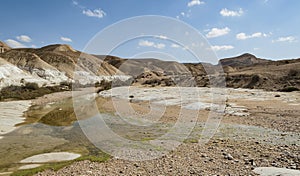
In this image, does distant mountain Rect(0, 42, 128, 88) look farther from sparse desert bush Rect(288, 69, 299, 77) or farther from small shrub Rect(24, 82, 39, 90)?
sparse desert bush Rect(288, 69, 299, 77)

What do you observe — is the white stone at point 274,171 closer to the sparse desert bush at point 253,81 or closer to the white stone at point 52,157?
the white stone at point 52,157

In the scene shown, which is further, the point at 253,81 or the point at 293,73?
the point at 253,81

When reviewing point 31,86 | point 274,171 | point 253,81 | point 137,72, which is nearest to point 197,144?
point 274,171

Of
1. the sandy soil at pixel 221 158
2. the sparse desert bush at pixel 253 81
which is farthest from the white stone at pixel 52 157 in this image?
the sparse desert bush at pixel 253 81

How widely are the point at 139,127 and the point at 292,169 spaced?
12.8 metres

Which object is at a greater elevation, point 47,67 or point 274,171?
point 47,67

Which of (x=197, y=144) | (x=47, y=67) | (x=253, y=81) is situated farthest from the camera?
(x=47, y=67)

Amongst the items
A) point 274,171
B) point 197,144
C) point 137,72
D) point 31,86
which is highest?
point 137,72

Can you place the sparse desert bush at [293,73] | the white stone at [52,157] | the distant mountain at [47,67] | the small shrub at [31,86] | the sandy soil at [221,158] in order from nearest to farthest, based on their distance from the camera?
the sandy soil at [221,158] → the white stone at [52,157] → the sparse desert bush at [293,73] → the small shrub at [31,86] → the distant mountain at [47,67]

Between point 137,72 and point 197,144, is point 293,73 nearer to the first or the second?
point 197,144

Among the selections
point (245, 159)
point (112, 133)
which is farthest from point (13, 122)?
point (245, 159)

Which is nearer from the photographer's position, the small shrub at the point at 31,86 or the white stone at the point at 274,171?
the white stone at the point at 274,171

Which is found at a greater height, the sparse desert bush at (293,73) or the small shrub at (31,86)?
the sparse desert bush at (293,73)

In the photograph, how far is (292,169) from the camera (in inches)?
359
